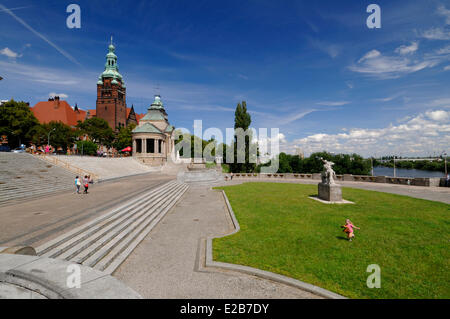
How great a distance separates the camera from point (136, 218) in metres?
10.9

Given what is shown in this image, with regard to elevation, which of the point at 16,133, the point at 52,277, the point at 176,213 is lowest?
the point at 176,213

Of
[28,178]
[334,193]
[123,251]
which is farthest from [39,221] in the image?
[334,193]

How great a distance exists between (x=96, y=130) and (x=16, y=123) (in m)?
20.8

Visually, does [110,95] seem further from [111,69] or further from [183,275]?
[183,275]

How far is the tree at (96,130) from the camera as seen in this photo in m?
64.9

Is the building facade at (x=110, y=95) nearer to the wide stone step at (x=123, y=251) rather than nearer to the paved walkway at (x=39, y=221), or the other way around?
the paved walkway at (x=39, y=221)

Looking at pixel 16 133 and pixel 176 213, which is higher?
pixel 16 133

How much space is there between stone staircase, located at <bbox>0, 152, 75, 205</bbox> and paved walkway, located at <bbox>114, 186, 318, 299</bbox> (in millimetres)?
13781

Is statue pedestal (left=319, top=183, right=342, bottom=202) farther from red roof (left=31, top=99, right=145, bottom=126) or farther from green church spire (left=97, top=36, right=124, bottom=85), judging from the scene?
red roof (left=31, top=99, right=145, bottom=126)

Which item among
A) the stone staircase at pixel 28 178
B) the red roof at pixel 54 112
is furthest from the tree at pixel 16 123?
the red roof at pixel 54 112

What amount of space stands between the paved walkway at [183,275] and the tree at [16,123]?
56.3 m
